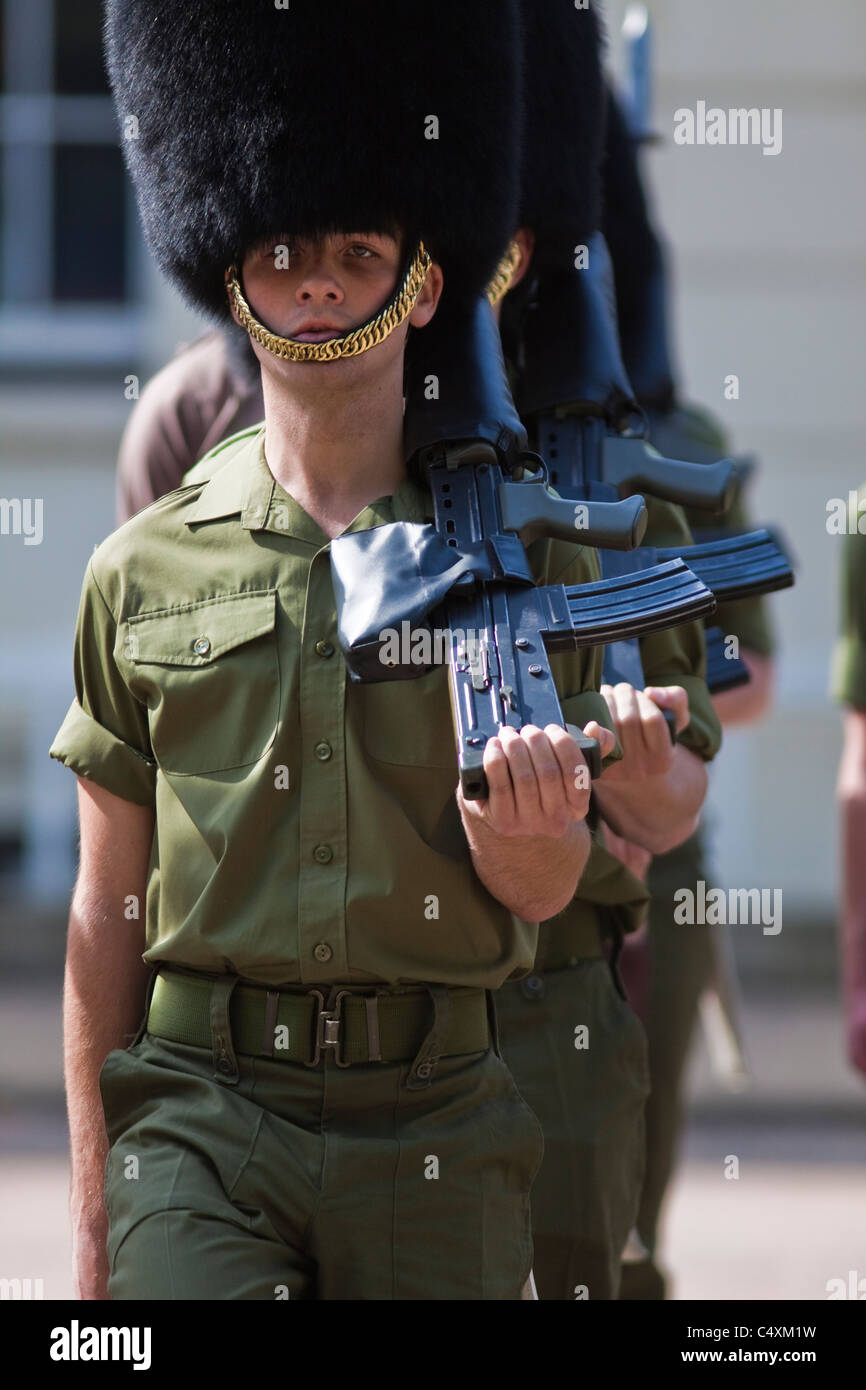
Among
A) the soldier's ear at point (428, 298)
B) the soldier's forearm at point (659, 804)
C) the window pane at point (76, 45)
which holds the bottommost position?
the soldier's forearm at point (659, 804)

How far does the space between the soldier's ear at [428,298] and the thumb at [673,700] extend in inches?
26.3

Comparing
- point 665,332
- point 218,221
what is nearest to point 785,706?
point 665,332

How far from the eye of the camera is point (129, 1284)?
9.82ft

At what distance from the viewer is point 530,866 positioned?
10.2 ft

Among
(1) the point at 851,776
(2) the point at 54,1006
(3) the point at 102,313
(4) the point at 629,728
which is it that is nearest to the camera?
(4) the point at 629,728

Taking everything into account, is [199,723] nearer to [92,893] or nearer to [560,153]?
[92,893]

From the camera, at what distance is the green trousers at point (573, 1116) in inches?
156

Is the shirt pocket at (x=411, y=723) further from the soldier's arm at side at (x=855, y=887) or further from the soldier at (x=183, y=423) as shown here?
the soldier's arm at side at (x=855, y=887)

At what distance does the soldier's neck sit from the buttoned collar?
0.02 m

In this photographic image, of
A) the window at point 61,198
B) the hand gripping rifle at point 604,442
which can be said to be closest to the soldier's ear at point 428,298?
the hand gripping rifle at point 604,442

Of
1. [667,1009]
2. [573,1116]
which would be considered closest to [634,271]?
[667,1009]

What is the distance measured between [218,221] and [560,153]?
1.07 metres

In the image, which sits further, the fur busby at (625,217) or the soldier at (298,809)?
the fur busby at (625,217)
